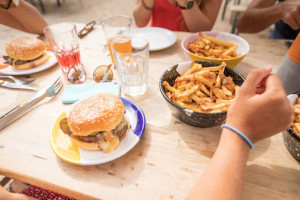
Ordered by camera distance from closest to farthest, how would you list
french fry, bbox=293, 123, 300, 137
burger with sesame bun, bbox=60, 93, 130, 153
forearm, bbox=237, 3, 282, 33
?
french fry, bbox=293, 123, 300, 137 < burger with sesame bun, bbox=60, 93, 130, 153 < forearm, bbox=237, 3, 282, 33

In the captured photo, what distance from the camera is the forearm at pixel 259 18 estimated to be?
5.92 ft

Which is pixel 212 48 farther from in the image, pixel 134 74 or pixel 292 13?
pixel 292 13

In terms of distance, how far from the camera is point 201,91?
905 millimetres

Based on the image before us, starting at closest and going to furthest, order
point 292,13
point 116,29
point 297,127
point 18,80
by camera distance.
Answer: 1. point 297,127
2. point 18,80
3. point 116,29
4. point 292,13

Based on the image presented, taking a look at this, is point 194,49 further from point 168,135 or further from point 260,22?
point 260,22

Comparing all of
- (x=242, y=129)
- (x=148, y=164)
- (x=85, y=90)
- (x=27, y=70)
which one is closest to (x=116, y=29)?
(x=85, y=90)

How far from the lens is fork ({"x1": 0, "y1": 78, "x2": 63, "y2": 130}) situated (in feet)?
3.11

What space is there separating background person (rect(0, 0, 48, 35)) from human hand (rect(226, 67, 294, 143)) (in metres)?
1.85

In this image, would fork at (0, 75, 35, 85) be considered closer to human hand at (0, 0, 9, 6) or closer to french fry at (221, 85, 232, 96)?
human hand at (0, 0, 9, 6)

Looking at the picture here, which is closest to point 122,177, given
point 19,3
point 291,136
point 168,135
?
point 168,135

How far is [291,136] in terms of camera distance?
666mm

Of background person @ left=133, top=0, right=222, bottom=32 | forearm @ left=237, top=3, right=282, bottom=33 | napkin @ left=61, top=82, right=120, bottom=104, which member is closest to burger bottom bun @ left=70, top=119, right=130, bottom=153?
napkin @ left=61, top=82, right=120, bottom=104

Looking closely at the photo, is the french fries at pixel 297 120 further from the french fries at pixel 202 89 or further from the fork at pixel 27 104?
the fork at pixel 27 104

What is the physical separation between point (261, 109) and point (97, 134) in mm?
628
